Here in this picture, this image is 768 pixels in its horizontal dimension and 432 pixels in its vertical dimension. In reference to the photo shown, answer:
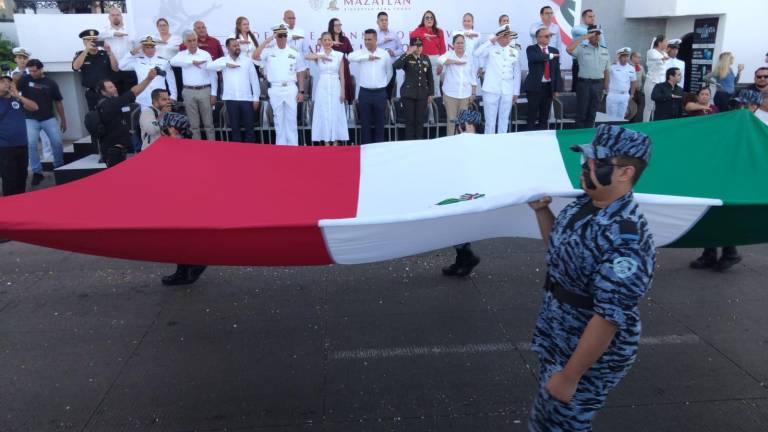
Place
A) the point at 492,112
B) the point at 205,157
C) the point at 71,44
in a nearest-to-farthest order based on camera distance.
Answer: the point at 205,157 < the point at 492,112 < the point at 71,44

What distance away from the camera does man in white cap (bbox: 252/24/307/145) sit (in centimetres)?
909

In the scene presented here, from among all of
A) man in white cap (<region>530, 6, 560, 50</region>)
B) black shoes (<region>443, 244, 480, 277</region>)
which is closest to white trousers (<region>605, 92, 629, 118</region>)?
man in white cap (<region>530, 6, 560, 50</region>)

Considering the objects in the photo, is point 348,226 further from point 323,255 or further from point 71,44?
point 71,44

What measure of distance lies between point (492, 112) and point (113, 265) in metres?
6.46

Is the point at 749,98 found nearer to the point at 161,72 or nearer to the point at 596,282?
the point at 596,282

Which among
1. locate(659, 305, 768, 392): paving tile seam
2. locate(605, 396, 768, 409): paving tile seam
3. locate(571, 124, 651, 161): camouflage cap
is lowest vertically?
locate(659, 305, 768, 392): paving tile seam

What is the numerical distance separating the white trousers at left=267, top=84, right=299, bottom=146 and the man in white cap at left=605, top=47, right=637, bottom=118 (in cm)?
640

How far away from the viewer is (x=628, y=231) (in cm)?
211

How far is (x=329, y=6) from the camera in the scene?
10781 mm

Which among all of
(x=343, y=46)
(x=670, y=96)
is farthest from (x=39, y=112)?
(x=670, y=96)

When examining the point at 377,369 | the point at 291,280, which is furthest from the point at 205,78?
the point at 377,369

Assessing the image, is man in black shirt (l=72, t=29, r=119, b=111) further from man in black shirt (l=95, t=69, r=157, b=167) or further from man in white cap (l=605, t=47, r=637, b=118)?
man in white cap (l=605, t=47, r=637, b=118)

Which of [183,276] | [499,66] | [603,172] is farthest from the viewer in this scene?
[499,66]

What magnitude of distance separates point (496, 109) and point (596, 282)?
8.21 meters
